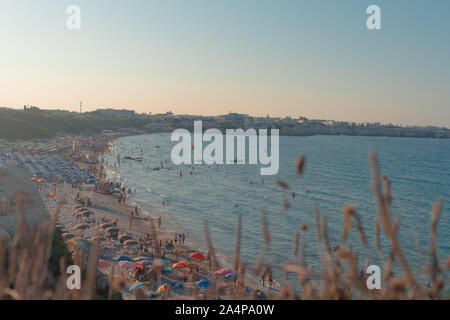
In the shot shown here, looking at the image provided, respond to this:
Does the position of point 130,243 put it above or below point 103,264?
below

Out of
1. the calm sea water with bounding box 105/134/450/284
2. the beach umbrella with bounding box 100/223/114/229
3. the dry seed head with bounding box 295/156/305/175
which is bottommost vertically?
the calm sea water with bounding box 105/134/450/284

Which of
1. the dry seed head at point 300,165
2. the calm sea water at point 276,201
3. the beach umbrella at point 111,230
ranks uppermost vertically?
the dry seed head at point 300,165

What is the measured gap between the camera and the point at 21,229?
2.96 m

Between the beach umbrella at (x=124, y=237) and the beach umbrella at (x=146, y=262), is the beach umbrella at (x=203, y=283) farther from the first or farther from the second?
the beach umbrella at (x=124, y=237)

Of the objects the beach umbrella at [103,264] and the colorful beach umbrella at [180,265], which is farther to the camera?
the colorful beach umbrella at [180,265]

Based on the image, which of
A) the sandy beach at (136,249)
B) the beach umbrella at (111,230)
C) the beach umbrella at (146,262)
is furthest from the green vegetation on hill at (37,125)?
the beach umbrella at (146,262)

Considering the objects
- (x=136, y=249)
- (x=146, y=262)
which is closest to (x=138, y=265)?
(x=146, y=262)

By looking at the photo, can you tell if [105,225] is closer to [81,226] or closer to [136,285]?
[81,226]

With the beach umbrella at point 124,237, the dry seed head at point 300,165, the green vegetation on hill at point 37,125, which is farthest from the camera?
the green vegetation on hill at point 37,125

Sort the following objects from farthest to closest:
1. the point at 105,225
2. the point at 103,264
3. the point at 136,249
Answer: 1. the point at 105,225
2. the point at 136,249
3. the point at 103,264

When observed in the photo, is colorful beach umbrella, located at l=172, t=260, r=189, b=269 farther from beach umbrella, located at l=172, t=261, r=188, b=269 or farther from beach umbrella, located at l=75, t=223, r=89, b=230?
beach umbrella, located at l=75, t=223, r=89, b=230

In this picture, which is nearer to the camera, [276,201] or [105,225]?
[105,225]

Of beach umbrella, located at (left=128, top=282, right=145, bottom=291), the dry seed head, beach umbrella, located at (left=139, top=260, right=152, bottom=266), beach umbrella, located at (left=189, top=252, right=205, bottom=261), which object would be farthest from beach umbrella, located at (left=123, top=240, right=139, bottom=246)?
the dry seed head
